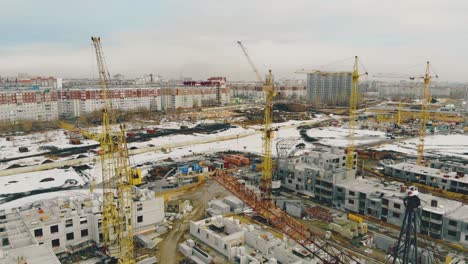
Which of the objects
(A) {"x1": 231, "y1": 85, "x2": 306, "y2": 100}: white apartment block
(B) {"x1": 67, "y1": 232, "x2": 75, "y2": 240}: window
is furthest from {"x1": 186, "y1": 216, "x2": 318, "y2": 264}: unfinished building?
(A) {"x1": 231, "y1": 85, "x2": 306, "y2": 100}: white apartment block

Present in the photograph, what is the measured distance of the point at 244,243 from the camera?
41.5 ft

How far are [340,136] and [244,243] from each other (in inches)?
1103

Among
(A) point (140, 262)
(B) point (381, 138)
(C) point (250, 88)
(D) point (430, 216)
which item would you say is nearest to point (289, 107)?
(B) point (381, 138)

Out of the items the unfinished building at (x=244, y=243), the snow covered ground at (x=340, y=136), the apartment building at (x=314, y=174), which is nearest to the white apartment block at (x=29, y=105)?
the snow covered ground at (x=340, y=136)

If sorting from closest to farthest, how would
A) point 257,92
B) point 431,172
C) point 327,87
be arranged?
1. point 431,172
2. point 327,87
3. point 257,92

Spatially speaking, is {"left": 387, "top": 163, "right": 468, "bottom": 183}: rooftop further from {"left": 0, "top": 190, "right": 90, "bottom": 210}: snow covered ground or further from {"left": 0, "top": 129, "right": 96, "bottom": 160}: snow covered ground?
{"left": 0, "top": 129, "right": 96, "bottom": 160}: snow covered ground

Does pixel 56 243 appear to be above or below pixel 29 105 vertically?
below

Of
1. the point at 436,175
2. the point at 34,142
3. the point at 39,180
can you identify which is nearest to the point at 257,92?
the point at 34,142

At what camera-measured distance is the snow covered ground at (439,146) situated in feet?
96.4

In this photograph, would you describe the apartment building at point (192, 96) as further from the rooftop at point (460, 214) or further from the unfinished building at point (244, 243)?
the rooftop at point (460, 214)

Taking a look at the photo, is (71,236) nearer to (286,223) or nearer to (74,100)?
(286,223)

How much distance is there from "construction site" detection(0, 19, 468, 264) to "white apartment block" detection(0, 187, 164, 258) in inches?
1.6

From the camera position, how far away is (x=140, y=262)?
1122 cm

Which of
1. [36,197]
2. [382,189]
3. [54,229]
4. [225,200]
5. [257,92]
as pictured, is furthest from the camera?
[257,92]
